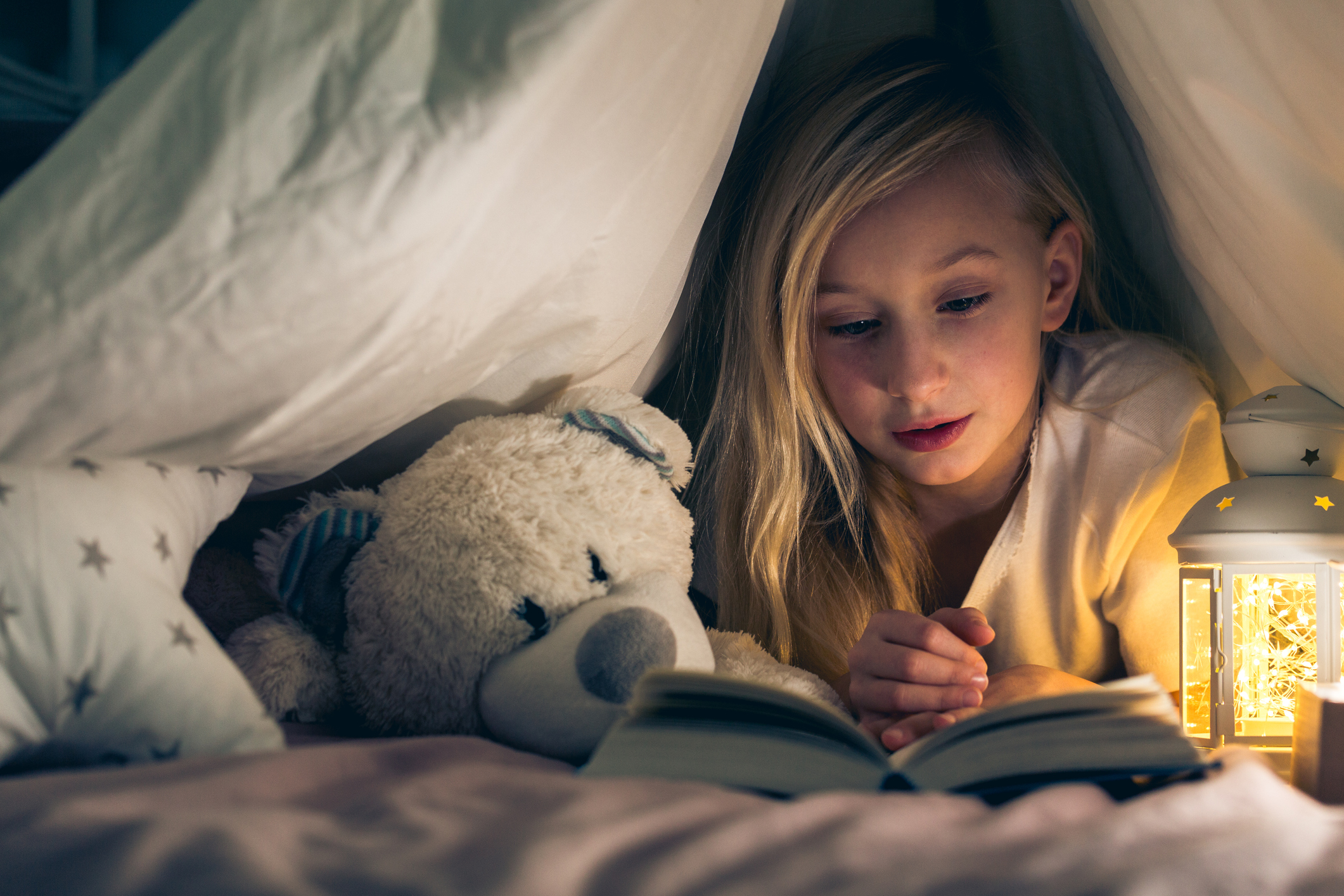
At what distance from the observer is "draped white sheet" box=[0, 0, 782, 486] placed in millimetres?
548

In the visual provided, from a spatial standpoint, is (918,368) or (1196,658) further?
(918,368)

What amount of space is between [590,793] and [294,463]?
0.45 meters

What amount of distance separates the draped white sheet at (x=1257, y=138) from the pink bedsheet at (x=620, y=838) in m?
0.53

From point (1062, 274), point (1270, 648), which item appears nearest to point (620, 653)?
point (1270, 648)

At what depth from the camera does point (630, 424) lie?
2.70 feet

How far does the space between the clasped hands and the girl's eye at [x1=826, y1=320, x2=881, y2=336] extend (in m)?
0.38

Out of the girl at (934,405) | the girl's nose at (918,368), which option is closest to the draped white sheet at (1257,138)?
the girl at (934,405)

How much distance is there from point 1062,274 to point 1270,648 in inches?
21.8

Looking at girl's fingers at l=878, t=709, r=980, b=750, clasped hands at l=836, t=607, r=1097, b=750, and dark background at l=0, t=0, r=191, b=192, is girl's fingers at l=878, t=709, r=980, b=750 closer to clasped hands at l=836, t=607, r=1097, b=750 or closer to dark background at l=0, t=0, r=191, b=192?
clasped hands at l=836, t=607, r=1097, b=750

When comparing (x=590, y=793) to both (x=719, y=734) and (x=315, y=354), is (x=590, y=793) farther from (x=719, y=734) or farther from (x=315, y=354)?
(x=315, y=354)

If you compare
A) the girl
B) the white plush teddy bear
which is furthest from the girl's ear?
the white plush teddy bear

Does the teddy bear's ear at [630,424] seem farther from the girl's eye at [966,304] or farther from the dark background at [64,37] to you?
the dark background at [64,37]

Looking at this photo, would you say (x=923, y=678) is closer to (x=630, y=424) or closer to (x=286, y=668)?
(x=630, y=424)

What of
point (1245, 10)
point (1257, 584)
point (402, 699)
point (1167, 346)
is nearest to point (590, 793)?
point (402, 699)
